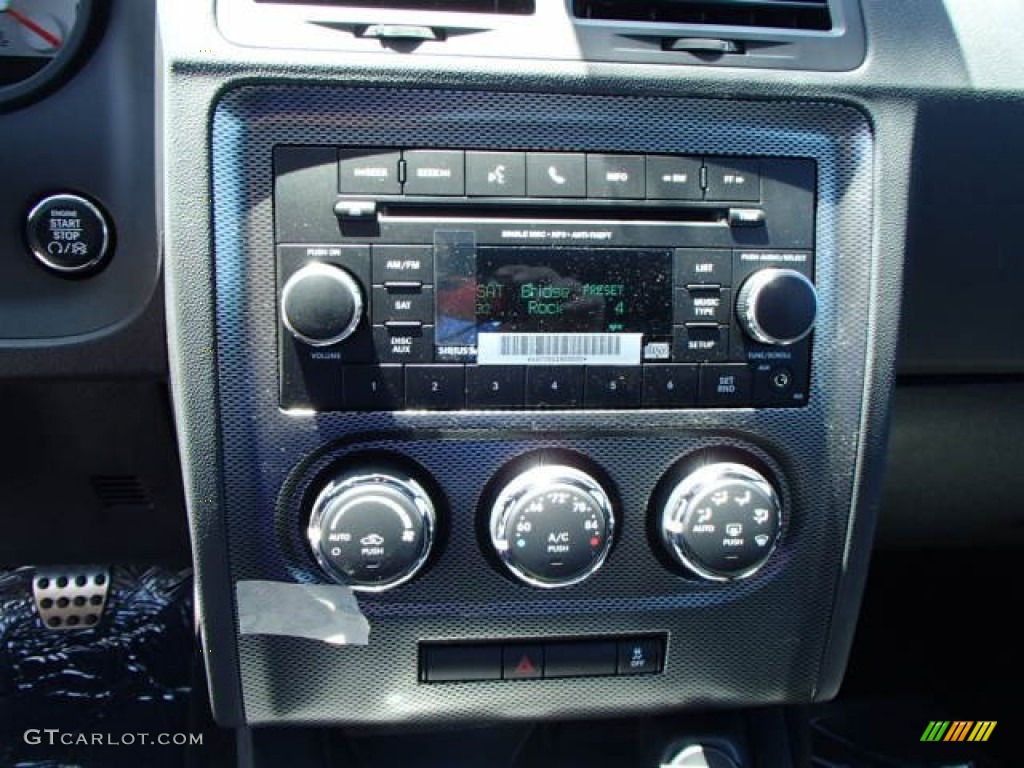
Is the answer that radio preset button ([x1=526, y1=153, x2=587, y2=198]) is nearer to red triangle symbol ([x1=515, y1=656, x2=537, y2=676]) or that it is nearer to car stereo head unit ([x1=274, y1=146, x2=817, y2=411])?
car stereo head unit ([x1=274, y1=146, x2=817, y2=411])

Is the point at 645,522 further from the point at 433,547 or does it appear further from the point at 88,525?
the point at 88,525

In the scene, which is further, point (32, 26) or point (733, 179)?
point (32, 26)

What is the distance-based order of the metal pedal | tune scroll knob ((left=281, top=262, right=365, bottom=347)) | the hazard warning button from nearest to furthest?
tune scroll knob ((left=281, top=262, right=365, bottom=347)), the hazard warning button, the metal pedal

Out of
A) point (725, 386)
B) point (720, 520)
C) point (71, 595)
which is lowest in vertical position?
point (71, 595)

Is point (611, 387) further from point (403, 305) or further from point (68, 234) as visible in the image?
point (68, 234)

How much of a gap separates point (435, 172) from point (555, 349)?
18 cm

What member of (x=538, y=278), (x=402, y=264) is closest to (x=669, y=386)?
(x=538, y=278)

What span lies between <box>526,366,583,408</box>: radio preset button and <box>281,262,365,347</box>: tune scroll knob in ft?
0.53

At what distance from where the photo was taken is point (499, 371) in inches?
31.7

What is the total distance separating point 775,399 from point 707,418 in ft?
0.22

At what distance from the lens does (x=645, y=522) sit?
2.85 feet

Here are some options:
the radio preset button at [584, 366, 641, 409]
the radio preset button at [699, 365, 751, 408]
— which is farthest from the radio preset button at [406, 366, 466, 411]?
the radio preset button at [699, 365, 751, 408]

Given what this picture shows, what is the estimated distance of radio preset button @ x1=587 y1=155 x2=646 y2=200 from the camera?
0.79 metres

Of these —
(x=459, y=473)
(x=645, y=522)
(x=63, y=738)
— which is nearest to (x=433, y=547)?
(x=459, y=473)
